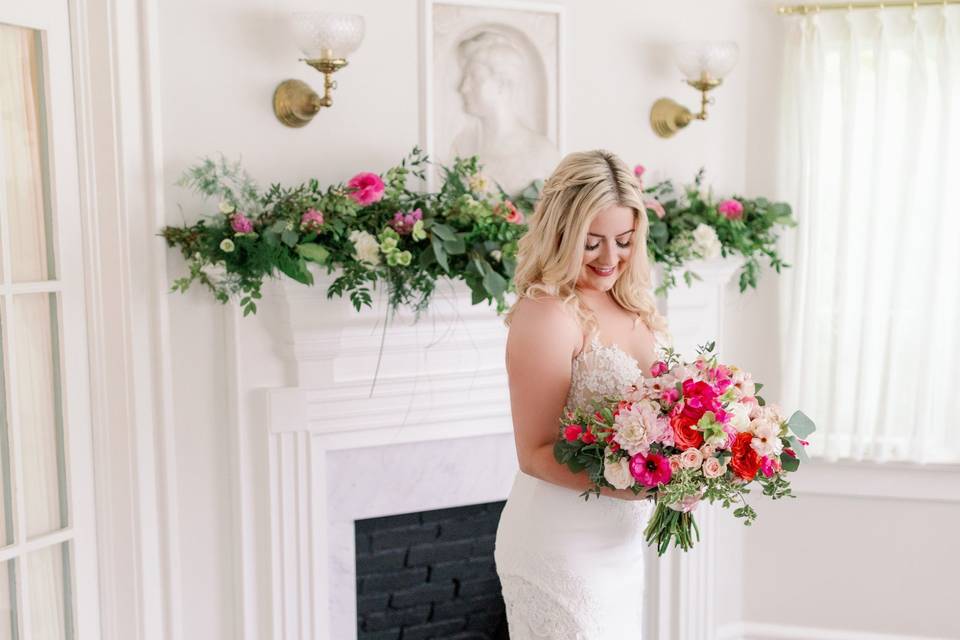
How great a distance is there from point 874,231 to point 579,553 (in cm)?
199

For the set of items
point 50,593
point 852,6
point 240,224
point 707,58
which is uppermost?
point 852,6

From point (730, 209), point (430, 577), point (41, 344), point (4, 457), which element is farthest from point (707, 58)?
point (4, 457)

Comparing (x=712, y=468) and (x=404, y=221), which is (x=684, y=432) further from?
(x=404, y=221)

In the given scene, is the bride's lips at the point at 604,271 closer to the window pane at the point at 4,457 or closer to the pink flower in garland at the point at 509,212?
the pink flower in garland at the point at 509,212

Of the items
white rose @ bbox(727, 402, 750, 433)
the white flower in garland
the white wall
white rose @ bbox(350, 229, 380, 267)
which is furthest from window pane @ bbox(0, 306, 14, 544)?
the white flower in garland

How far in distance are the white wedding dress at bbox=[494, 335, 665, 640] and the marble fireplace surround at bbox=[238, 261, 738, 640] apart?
0.91m

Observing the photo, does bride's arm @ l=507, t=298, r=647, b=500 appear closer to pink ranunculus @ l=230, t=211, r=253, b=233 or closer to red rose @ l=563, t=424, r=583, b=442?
red rose @ l=563, t=424, r=583, b=442

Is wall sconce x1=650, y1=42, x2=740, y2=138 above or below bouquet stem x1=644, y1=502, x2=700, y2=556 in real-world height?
above

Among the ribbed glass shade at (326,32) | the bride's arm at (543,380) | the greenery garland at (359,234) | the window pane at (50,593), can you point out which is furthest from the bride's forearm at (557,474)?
the window pane at (50,593)

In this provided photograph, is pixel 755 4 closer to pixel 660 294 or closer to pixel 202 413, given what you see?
pixel 660 294

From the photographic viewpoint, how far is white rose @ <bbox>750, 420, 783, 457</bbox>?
2.18 metres

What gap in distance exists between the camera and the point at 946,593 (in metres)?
3.88

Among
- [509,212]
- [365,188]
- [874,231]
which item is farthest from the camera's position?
[874,231]

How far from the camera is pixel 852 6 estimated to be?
3.58 meters
